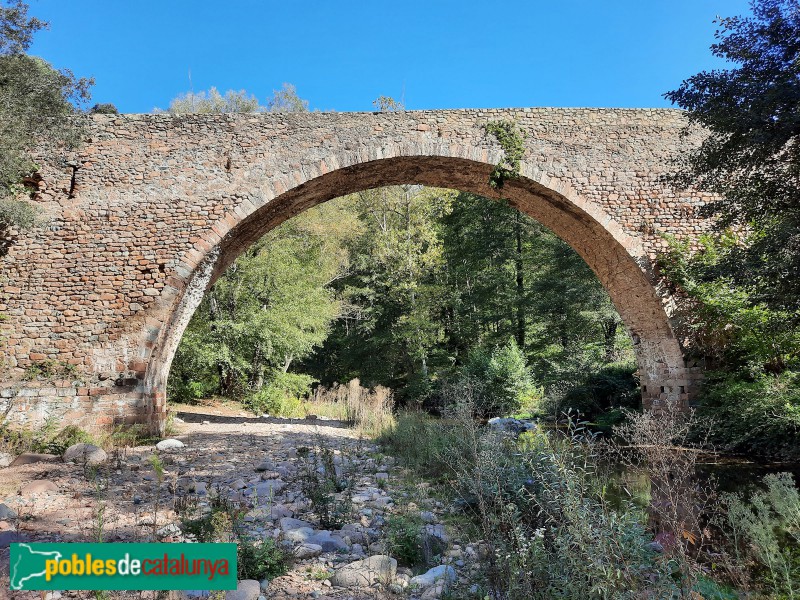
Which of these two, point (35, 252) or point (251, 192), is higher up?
point (251, 192)

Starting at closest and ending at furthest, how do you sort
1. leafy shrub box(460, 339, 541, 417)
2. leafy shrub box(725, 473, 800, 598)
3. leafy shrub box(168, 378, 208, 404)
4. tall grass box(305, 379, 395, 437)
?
leafy shrub box(725, 473, 800, 598) → tall grass box(305, 379, 395, 437) → leafy shrub box(168, 378, 208, 404) → leafy shrub box(460, 339, 541, 417)

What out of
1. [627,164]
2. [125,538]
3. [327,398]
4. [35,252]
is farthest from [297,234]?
[125,538]

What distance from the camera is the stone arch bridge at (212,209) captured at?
8320 mm

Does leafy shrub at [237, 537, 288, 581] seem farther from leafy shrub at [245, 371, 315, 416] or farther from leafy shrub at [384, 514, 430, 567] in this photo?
leafy shrub at [245, 371, 315, 416]

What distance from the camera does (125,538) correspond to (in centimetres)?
333

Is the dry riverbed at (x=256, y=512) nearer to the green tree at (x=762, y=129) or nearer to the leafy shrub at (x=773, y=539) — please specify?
the leafy shrub at (x=773, y=539)

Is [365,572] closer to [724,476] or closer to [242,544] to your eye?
[242,544]

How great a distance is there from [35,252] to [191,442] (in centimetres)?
411

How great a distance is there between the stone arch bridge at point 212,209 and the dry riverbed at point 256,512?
2.15 meters

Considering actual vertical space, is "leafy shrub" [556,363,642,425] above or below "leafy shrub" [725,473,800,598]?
above

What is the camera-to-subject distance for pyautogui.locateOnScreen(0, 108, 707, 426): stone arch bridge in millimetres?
8320

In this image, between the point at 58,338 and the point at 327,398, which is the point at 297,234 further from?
the point at 58,338

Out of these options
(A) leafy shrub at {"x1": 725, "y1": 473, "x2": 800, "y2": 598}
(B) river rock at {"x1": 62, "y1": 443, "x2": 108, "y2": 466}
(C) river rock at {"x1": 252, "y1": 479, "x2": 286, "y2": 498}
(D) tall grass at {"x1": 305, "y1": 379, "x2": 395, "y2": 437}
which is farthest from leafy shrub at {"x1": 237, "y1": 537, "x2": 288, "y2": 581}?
(D) tall grass at {"x1": 305, "y1": 379, "x2": 395, "y2": 437}

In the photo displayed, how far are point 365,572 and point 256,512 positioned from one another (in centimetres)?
140
